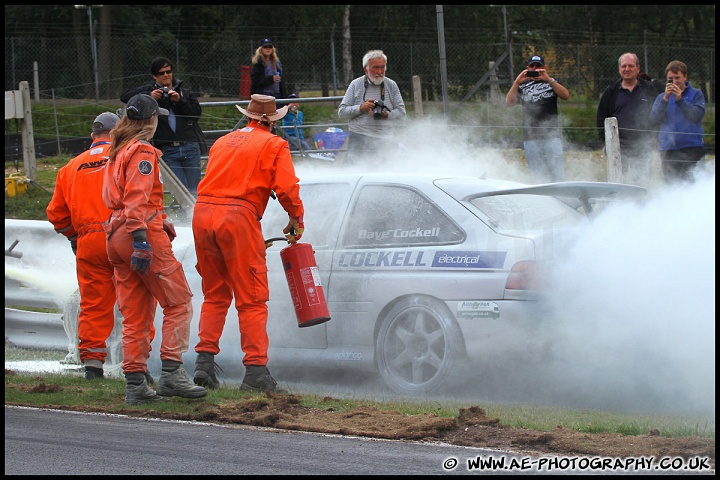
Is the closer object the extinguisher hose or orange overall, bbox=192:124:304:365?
orange overall, bbox=192:124:304:365

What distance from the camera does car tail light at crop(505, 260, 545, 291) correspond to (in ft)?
22.9

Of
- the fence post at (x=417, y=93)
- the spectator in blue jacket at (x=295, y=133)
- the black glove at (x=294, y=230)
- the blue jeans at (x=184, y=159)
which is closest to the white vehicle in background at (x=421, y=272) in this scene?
the black glove at (x=294, y=230)

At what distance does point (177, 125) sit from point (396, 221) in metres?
4.63

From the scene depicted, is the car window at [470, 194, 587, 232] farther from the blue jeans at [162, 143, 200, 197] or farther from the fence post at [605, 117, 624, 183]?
the blue jeans at [162, 143, 200, 197]

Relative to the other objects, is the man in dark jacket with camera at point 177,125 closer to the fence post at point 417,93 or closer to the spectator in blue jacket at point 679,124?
the fence post at point 417,93

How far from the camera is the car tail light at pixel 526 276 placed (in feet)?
22.9

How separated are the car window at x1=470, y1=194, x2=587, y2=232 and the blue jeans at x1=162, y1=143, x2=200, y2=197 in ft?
16.4

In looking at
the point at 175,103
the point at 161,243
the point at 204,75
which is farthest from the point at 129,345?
the point at 204,75

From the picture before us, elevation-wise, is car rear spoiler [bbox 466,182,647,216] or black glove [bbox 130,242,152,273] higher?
car rear spoiler [bbox 466,182,647,216]

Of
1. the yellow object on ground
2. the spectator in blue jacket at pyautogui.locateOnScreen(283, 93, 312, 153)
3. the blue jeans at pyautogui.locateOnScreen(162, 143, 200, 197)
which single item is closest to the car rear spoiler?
the blue jeans at pyautogui.locateOnScreen(162, 143, 200, 197)

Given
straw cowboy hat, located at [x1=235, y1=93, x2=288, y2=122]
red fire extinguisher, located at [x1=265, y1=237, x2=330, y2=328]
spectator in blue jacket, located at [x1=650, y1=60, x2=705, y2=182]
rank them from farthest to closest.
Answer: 1. spectator in blue jacket, located at [x1=650, y1=60, x2=705, y2=182]
2. straw cowboy hat, located at [x1=235, y1=93, x2=288, y2=122]
3. red fire extinguisher, located at [x1=265, y1=237, x2=330, y2=328]

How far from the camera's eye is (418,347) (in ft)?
24.1

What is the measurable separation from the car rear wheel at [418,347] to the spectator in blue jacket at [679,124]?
4273 millimetres

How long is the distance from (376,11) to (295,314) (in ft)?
106
